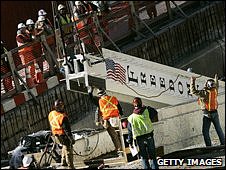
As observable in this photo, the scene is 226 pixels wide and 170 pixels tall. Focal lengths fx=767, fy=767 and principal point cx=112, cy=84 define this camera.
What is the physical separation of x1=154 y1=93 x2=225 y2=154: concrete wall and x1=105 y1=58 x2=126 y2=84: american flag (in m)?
1.19

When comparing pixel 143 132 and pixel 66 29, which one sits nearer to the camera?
pixel 143 132

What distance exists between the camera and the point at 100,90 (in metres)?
17.1

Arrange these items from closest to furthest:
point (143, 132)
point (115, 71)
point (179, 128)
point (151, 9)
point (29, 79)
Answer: point (143, 132) < point (115, 71) < point (179, 128) < point (29, 79) < point (151, 9)

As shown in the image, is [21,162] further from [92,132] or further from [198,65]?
[198,65]

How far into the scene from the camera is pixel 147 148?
1605 centimetres

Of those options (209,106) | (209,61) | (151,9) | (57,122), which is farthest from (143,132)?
(209,61)

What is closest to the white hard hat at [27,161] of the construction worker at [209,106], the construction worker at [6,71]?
the construction worker at [6,71]

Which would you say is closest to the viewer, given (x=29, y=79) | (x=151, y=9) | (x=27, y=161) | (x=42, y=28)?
(x=27, y=161)

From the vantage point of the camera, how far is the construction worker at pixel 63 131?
16.2 m

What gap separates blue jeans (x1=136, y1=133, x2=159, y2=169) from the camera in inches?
630

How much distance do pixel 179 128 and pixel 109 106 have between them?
227 centimetres

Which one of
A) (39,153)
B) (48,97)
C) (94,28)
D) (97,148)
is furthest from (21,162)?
(94,28)

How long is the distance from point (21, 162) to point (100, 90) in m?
2.37

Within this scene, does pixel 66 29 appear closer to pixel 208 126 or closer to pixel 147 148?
pixel 208 126
